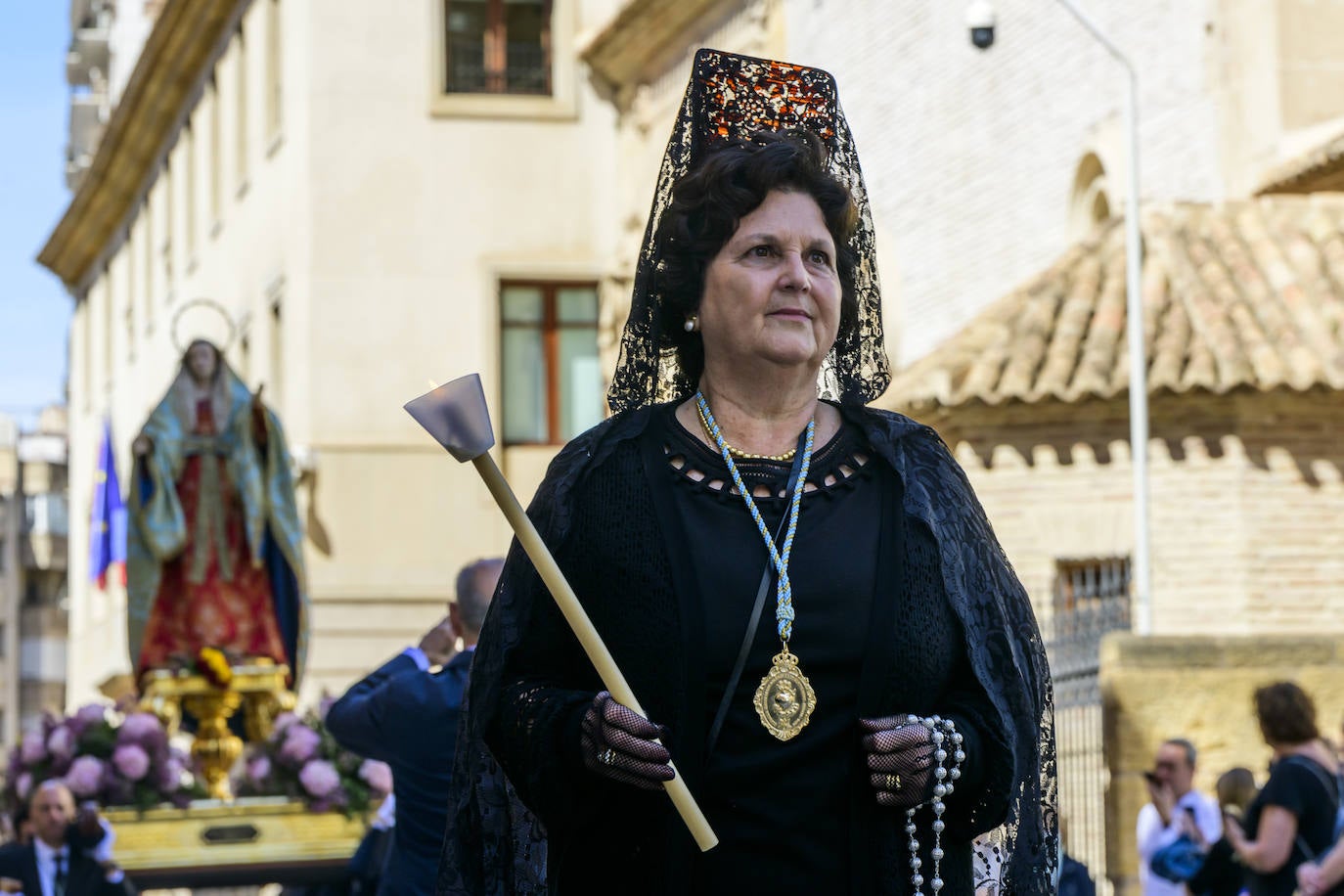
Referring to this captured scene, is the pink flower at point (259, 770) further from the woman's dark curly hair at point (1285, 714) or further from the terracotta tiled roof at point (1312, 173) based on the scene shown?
the terracotta tiled roof at point (1312, 173)

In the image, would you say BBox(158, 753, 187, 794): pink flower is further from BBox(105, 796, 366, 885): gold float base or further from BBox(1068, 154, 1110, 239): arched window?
BBox(1068, 154, 1110, 239): arched window

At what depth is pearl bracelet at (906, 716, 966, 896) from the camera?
390cm

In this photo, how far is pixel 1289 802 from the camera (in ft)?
29.4

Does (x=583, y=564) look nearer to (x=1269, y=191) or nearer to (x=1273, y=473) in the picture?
(x=1273, y=473)

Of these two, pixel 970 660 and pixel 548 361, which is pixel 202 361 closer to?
pixel 970 660

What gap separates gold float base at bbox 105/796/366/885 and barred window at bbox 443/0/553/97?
1905 centimetres

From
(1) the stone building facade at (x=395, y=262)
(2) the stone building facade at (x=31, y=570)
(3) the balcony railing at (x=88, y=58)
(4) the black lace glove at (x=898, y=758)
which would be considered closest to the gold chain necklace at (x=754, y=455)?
(4) the black lace glove at (x=898, y=758)

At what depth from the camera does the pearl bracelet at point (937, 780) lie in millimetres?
3898

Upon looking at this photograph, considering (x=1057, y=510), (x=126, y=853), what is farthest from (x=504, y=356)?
(x=126, y=853)

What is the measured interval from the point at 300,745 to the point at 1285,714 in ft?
18.1

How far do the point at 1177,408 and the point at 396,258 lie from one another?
37.2 feet

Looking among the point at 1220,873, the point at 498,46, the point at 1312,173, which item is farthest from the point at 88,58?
the point at 1220,873

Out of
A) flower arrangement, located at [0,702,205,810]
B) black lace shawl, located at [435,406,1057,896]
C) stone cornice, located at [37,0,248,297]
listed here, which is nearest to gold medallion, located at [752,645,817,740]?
black lace shawl, located at [435,406,1057,896]

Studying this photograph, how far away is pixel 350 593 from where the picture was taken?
2897 centimetres
